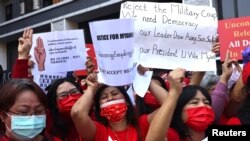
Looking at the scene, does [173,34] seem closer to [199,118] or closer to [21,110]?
[199,118]

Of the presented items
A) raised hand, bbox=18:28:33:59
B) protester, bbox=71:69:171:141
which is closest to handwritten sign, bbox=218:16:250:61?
protester, bbox=71:69:171:141

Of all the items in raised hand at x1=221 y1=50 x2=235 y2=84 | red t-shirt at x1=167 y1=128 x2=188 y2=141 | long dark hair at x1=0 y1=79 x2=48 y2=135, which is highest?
raised hand at x1=221 y1=50 x2=235 y2=84

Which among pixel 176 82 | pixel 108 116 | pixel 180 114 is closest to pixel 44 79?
pixel 108 116

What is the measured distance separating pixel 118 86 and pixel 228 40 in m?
1.82

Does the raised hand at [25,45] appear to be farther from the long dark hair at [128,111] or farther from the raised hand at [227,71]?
the raised hand at [227,71]

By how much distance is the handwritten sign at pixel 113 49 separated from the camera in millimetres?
2920

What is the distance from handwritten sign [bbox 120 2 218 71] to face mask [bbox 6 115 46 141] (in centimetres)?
97

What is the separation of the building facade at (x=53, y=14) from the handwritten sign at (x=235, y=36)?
12.1 ft

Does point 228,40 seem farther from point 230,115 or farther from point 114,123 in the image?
point 114,123

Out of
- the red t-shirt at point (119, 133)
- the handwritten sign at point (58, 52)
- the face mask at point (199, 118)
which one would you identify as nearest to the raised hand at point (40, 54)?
the handwritten sign at point (58, 52)

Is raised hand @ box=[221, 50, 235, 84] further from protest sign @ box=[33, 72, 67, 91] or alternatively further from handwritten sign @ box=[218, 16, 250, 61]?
protest sign @ box=[33, 72, 67, 91]

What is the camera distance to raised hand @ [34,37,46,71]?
392 centimetres

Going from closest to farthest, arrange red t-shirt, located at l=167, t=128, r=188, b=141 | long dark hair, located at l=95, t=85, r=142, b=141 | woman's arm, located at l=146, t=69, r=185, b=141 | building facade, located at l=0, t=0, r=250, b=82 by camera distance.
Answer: woman's arm, located at l=146, t=69, r=185, b=141, red t-shirt, located at l=167, t=128, r=188, b=141, long dark hair, located at l=95, t=85, r=142, b=141, building facade, located at l=0, t=0, r=250, b=82

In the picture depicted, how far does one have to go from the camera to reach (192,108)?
2971 mm
